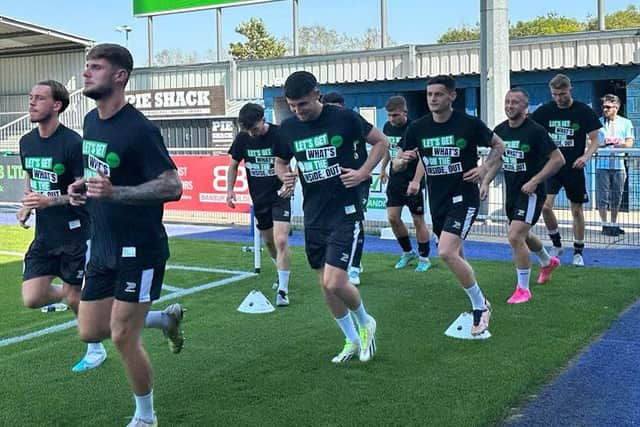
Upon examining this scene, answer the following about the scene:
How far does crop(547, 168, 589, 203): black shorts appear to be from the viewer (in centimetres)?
1027

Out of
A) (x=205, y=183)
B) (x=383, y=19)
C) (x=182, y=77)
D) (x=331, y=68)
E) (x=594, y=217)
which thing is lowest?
(x=594, y=217)

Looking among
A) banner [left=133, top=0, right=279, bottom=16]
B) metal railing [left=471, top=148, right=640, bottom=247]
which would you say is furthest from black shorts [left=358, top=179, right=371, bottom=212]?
banner [left=133, top=0, right=279, bottom=16]

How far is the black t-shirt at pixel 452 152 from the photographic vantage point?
711 centimetres

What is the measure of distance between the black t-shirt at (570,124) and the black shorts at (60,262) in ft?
19.6

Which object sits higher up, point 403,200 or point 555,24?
point 555,24

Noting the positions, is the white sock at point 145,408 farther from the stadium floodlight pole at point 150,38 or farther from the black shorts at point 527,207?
the stadium floodlight pole at point 150,38

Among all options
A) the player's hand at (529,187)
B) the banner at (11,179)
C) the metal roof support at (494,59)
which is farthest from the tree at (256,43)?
the player's hand at (529,187)

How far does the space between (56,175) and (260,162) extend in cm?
314

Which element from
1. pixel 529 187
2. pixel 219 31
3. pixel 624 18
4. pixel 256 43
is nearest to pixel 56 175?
pixel 529 187

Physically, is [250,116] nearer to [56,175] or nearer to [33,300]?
[56,175]

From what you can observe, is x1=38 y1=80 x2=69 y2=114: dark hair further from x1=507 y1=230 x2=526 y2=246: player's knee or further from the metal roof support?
the metal roof support

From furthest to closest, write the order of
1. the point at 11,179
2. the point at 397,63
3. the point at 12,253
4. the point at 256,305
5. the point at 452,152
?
the point at 397,63 → the point at 11,179 → the point at 12,253 → the point at 256,305 → the point at 452,152

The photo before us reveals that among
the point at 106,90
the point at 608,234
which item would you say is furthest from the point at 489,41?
the point at 106,90

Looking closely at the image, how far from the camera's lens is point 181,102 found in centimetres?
2908
